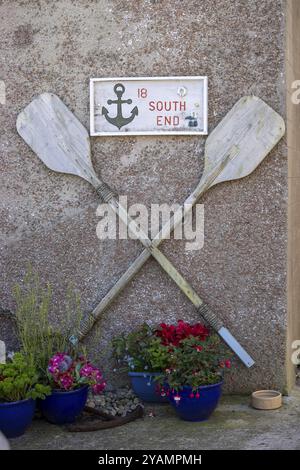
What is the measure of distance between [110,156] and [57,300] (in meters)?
1.13

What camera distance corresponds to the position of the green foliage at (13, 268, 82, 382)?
4.66 metres

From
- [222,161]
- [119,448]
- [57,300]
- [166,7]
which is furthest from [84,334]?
[166,7]

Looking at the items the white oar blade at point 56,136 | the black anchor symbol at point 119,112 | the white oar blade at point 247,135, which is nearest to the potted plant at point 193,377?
the white oar blade at point 247,135

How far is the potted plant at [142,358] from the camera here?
15.0 feet

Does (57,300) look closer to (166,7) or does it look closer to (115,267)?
(115,267)

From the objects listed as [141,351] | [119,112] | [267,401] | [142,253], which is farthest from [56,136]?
[267,401]

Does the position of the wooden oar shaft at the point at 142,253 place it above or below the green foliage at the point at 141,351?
above

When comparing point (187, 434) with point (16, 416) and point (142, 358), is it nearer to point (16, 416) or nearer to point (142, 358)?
point (142, 358)

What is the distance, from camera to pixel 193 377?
429 centimetres

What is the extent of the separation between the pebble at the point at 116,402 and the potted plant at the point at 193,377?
0.38 meters

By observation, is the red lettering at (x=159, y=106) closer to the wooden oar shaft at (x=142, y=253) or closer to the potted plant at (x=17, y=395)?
the wooden oar shaft at (x=142, y=253)

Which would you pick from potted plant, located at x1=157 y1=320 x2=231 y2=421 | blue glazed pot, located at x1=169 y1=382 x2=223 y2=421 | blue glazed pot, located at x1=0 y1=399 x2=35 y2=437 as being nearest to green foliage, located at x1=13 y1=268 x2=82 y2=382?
blue glazed pot, located at x1=0 y1=399 x2=35 y2=437

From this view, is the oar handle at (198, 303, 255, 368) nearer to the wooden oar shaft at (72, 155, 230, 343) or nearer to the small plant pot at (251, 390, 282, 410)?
the small plant pot at (251, 390, 282, 410)

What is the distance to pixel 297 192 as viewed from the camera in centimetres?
533
